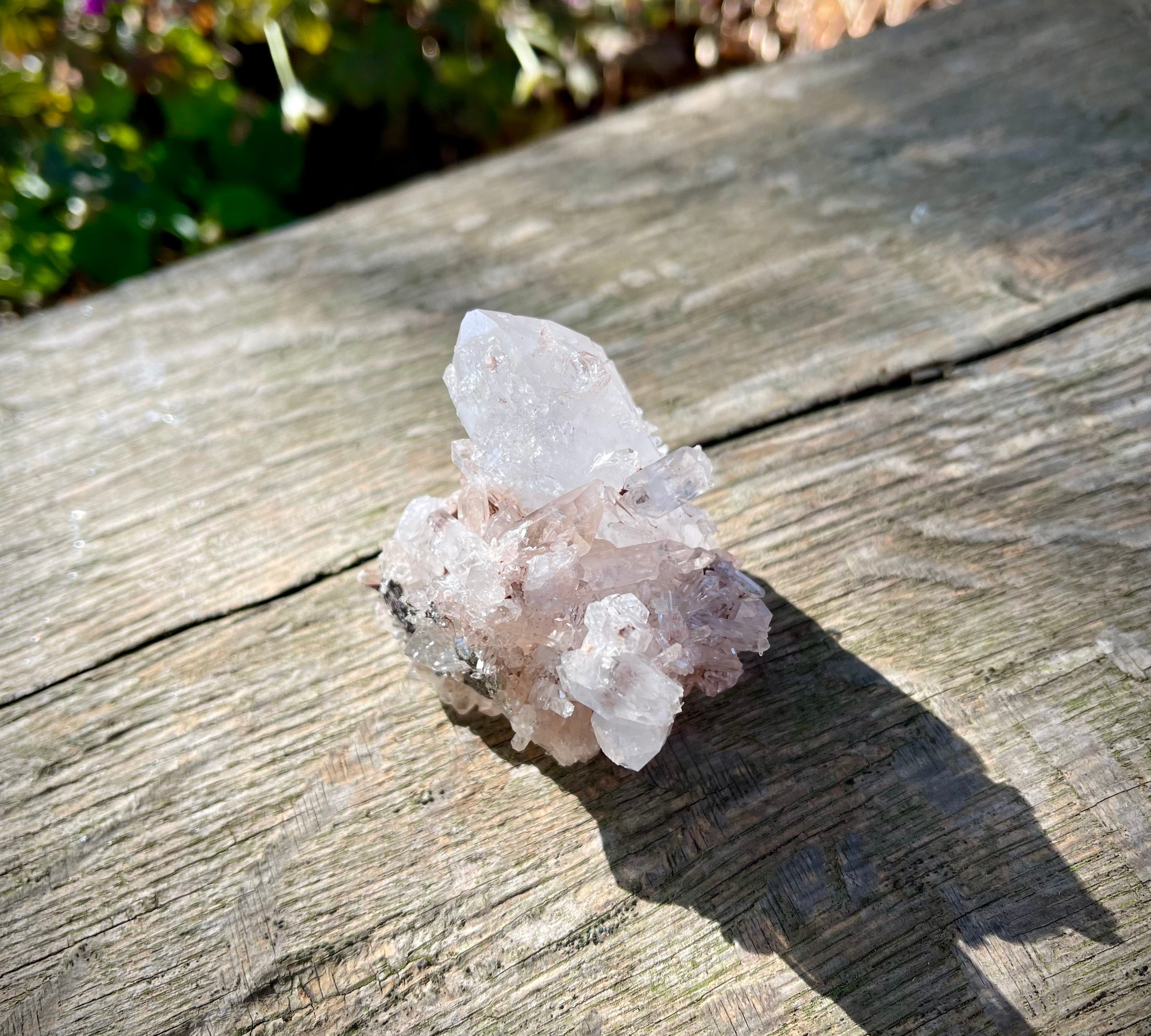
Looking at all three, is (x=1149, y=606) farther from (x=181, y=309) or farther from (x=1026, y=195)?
(x=181, y=309)

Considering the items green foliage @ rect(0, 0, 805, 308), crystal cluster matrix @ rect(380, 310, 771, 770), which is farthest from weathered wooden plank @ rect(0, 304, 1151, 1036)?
green foliage @ rect(0, 0, 805, 308)

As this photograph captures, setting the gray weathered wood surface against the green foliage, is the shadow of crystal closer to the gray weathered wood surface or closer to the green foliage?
the gray weathered wood surface

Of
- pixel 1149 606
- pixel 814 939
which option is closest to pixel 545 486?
pixel 814 939

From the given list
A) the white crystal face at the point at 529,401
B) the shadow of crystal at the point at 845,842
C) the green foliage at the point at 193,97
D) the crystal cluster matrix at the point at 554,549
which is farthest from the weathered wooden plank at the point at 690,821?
the green foliage at the point at 193,97

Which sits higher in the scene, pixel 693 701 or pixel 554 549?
pixel 554 549

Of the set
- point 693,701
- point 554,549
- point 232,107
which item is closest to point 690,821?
point 693,701

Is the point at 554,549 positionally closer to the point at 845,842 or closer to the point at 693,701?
the point at 693,701

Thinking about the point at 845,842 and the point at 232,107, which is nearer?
the point at 845,842
